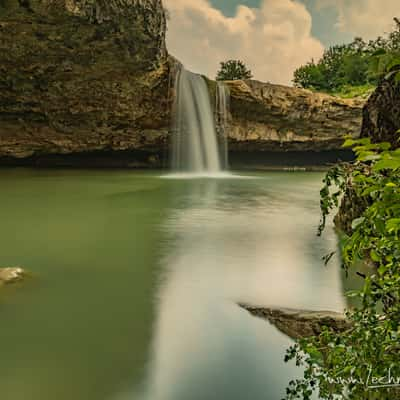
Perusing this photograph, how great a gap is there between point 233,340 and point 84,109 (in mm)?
11636

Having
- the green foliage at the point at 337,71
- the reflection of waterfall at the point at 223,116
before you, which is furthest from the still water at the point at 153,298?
the green foliage at the point at 337,71

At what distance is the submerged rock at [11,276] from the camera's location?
3035 mm

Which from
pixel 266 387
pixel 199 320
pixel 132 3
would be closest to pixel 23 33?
pixel 132 3

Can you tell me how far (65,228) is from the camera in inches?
210

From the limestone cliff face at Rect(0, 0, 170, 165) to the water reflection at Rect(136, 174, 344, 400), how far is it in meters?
4.96

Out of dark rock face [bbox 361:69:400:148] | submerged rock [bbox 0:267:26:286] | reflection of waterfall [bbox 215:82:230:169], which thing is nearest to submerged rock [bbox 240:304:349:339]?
dark rock face [bbox 361:69:400:148]

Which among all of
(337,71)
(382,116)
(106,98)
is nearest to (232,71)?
(337,71)

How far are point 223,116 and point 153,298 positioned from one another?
476 inches

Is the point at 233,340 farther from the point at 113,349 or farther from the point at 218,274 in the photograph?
A: the point at 218,274

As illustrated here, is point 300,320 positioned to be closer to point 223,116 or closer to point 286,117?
point 223,116

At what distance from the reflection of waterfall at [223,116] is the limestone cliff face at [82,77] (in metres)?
1.88

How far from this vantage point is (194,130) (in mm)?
14281

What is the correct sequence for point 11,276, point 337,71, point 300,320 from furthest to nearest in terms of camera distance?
Answer: point 337,71, point 11,276, point 300,320

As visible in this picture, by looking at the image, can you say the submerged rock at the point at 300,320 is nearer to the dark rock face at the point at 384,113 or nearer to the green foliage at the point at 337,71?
the dark rock face at the point at 384,113
